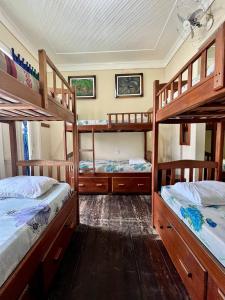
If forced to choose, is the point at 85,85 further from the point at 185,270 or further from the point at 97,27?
the point at 185,270

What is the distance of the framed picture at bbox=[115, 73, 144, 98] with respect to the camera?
4.36m

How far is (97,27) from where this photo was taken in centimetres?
296

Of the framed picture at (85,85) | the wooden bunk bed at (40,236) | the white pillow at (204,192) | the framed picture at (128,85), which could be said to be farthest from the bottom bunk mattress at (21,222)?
the framed picture at (128,85)

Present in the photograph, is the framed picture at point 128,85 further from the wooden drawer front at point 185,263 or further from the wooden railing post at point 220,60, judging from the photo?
the wooden railing post at point 220,60

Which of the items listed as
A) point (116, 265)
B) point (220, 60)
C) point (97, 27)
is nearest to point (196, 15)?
point (97, 27)

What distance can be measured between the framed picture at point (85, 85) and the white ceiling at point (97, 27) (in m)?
0.47

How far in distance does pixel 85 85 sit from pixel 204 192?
3.81m

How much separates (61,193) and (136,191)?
2.03 meters

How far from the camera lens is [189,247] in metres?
1.26

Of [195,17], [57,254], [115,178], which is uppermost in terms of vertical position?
[195,17]

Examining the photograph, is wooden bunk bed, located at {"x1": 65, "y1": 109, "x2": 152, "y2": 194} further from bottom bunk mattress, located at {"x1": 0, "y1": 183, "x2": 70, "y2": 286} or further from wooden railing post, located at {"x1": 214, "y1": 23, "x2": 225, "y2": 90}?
wooden railing post, located at {"x1": 214, "y1": 23, "x2": 225, "y2": 90}

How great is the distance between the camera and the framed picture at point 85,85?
4.41 metres

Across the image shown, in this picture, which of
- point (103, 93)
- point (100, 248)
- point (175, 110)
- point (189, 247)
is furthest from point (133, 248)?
point (103, 93)

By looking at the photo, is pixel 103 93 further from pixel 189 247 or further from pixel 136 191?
pixel 189 247
